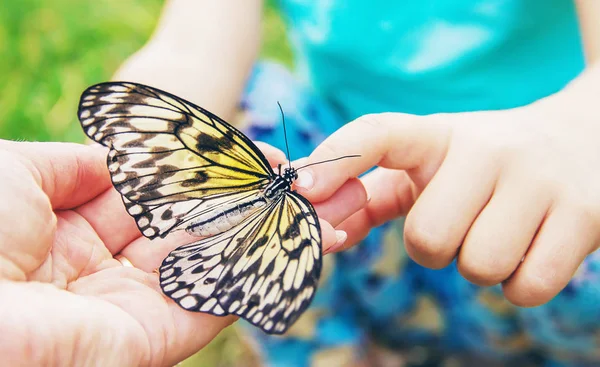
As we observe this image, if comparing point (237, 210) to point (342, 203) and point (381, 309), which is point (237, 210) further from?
point (381, 309)

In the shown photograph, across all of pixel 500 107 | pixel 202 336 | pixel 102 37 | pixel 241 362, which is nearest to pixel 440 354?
pixel 241 362

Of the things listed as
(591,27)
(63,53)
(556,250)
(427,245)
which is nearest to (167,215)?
(427,245)

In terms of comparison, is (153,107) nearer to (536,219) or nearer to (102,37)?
(536,219)

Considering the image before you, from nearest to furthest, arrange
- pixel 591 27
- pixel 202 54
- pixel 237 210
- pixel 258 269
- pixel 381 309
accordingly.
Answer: pixel 258 269, pixel 237 210, pixel 591 27, pixel 202 54, pixel 381 309

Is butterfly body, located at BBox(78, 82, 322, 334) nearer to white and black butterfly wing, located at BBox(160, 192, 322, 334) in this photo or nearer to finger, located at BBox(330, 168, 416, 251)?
white and black butterfly wing, located at BBox(160, 192, 322, 334)

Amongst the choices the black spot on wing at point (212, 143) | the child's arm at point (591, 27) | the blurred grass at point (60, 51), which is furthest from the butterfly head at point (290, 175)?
the blurred grass at point (60, 51)

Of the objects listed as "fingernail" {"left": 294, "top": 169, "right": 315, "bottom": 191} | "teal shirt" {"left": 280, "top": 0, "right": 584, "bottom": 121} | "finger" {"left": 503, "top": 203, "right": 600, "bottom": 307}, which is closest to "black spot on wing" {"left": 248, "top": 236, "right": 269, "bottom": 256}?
"fingernail" {"left": 294, "top": 169, "right": 315, "bottom": 191}
